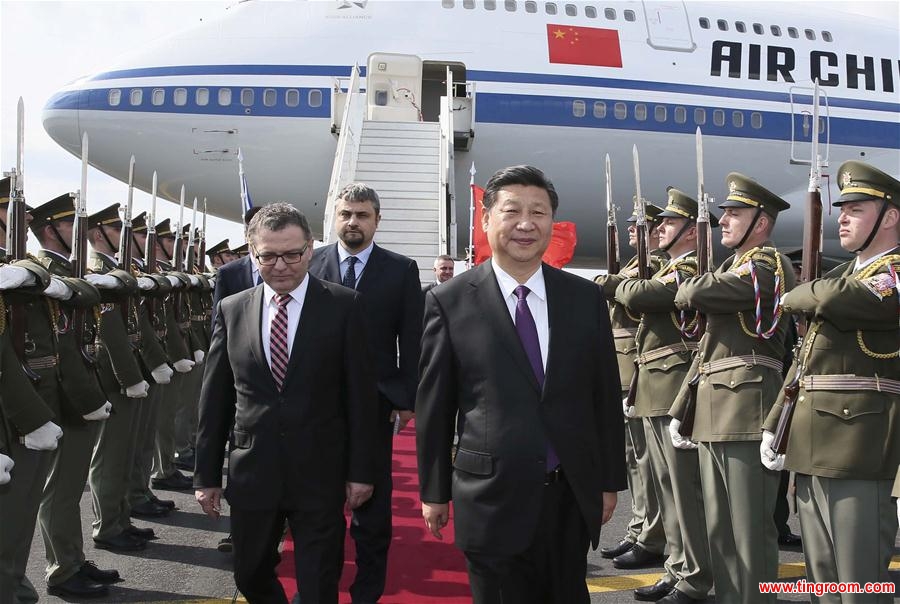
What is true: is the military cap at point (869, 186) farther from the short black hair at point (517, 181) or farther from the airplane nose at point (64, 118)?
the airplane nose at point (64, 118)

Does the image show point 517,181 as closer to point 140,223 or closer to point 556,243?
point 140,223

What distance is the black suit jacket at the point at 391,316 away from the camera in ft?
12.3

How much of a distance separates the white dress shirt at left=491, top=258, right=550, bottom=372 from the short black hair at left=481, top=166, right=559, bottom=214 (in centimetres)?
21

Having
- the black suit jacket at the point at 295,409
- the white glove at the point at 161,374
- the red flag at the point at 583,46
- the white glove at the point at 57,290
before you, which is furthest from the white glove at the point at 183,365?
the red flag at the point at 583,46

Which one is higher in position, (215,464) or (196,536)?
(215,464)

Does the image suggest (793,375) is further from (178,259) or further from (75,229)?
(178,259)

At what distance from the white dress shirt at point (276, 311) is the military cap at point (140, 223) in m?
3.94

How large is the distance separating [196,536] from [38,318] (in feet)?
6.17

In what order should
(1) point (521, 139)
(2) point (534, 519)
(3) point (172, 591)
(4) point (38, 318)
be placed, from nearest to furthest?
(2) point (534, 519) < (4) point (38, 318) < (3) point (172, 591) < (1) point (521, 139)

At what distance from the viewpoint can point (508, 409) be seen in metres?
2.36

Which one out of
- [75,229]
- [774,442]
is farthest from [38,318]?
[774,442]

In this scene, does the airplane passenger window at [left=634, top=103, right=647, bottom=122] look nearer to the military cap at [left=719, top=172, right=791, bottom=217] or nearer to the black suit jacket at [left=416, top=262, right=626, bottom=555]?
the military cap at [left=719, top=172, right=791, bottom=217]

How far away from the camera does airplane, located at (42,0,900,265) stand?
11773mm

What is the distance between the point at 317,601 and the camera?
281 centimetres
